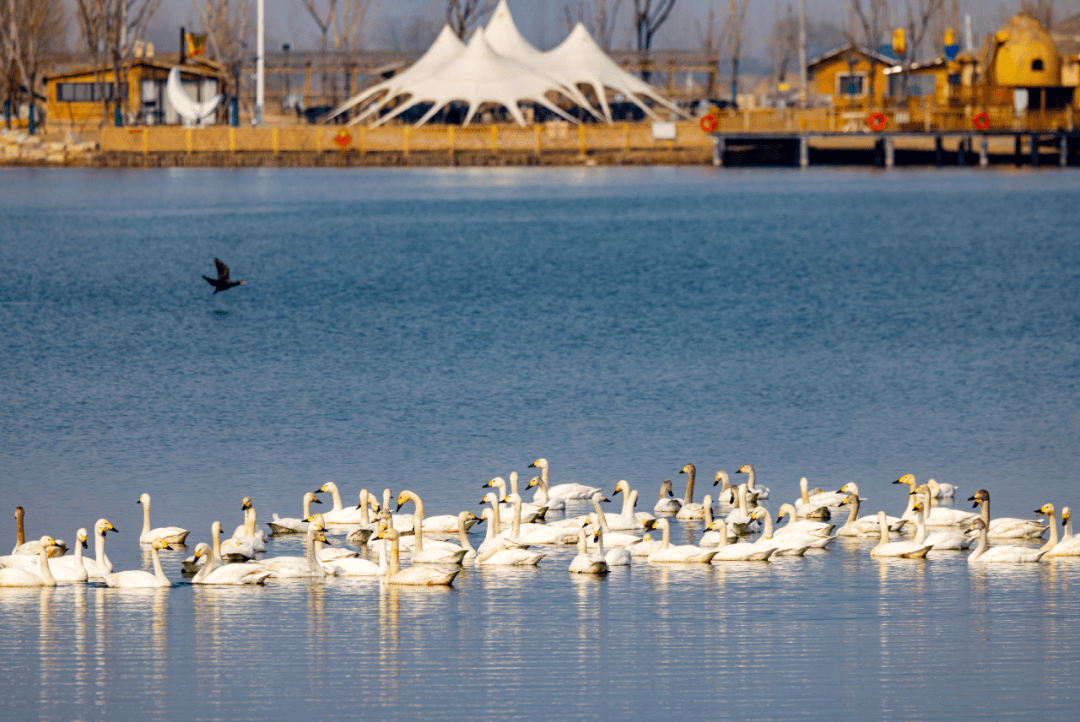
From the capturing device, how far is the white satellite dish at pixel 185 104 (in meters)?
94.4

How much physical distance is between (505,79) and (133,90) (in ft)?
82.4

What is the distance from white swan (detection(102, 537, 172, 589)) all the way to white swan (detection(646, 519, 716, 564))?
15.6ft

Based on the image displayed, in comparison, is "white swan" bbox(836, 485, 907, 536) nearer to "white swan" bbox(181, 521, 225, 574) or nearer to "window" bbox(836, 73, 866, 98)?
"white swan" bbox(181, 521, 225, 574)

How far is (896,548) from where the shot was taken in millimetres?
15891

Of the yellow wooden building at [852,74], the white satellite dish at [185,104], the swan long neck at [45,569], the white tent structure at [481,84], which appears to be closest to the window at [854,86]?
the yellow wooden building at [852,74]

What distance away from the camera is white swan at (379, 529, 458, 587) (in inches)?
590

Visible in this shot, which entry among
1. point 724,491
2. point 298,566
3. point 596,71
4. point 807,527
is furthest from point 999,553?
point 596,71

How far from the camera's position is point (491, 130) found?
306 feet

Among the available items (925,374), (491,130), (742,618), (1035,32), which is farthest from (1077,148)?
(742,618)

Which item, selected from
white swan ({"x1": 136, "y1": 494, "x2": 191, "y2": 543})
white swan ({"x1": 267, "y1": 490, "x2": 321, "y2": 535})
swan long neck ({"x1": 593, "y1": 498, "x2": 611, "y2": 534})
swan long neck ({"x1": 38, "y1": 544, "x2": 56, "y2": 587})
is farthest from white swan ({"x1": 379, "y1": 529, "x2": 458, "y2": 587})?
swan long neck ({"x1": 38, "y1": 544, "x2": 56, "y2": 587})

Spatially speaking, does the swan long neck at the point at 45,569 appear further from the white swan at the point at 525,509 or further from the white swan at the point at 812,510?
the white swan at the point at 812,510

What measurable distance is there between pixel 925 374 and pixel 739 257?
24143 millimetres

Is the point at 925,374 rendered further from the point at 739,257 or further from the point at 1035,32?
the point at 1035,32

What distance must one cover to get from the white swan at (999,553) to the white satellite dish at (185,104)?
84553 mm
